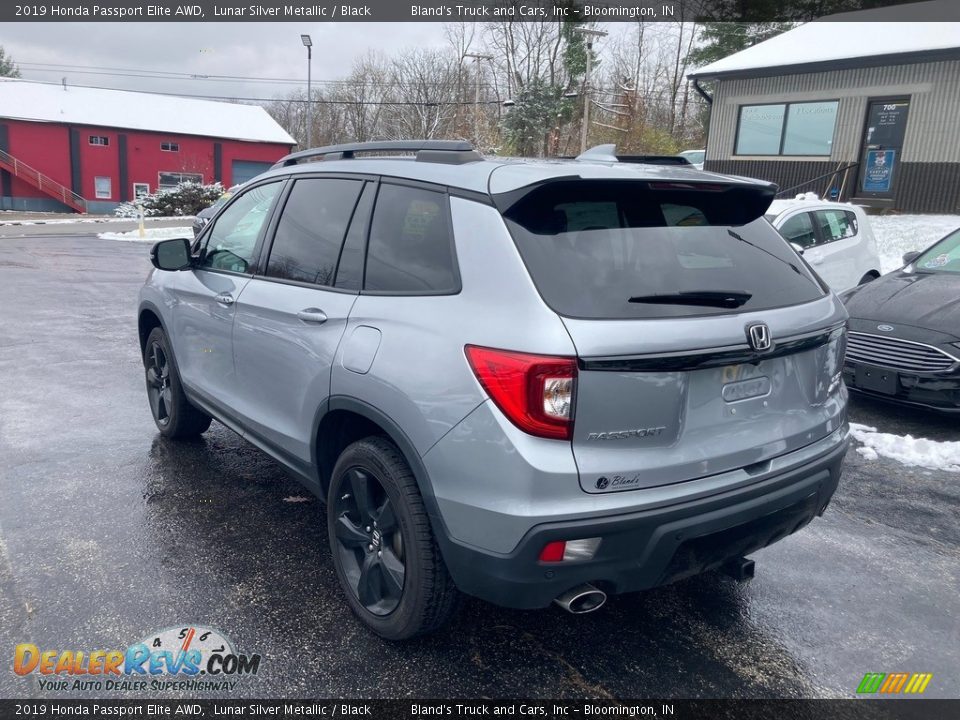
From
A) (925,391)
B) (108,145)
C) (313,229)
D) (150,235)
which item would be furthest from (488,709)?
(108,145)

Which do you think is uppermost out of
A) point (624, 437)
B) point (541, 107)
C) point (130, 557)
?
point (541, 107)

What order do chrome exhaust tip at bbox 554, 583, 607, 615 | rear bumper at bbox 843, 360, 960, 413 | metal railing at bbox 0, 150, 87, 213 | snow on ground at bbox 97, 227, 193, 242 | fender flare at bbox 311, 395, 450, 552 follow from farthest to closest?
metal railing at bbox 0, 150, 87, 213, snow on ground at bbox 97, 227, 193, 242, rear bumper at bbox 843, 360, 960, 413, fender flare at bbox 311, 395, 450, 552, chrome exhaust tip at bbox 554, 583, 607, 615

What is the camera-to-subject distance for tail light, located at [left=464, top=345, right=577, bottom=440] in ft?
7.58

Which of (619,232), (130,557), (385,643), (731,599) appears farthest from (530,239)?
(130,557)

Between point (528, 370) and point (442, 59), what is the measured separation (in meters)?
55.9

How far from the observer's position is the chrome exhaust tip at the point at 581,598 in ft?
8.04

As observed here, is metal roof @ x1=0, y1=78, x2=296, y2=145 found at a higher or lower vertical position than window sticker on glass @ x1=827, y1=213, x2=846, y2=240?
higher

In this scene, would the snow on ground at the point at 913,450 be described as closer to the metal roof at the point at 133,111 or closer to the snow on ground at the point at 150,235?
the snow on ground at the point at 150,235

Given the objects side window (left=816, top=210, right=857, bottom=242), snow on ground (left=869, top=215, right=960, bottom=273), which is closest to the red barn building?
snow on ground (left=869, top=215, right=960, bottom=273)

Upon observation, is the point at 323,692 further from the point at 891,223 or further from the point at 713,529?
the point at 891,223

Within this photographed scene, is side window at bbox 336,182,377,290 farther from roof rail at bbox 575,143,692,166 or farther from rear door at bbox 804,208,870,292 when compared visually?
rear door at bbox 804,208,870,292

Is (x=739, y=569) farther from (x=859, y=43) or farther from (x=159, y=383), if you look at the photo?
(x=859, y=43)

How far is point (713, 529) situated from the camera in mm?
2523

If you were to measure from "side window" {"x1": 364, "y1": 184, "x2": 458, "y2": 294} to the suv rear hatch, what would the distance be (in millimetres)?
323
